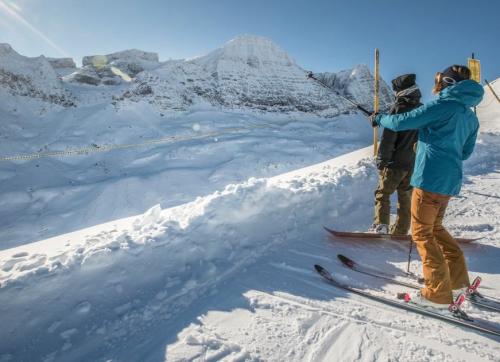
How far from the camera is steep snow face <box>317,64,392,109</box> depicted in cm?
4825

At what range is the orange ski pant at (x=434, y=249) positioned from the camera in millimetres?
2498

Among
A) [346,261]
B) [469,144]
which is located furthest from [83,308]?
[469,144]

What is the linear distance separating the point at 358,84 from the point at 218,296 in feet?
176

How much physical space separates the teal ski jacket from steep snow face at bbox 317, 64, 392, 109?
48455 mm

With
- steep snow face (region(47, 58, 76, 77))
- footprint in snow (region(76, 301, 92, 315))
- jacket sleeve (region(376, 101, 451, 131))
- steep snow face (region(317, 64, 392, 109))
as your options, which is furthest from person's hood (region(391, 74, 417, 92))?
steep snow face (region(47, 58, 76, 77))

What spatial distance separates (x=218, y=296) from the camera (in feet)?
9.44

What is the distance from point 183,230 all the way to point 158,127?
962 inches

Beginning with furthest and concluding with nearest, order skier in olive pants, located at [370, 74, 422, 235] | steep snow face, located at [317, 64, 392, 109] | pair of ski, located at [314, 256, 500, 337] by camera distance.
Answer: steep snow face, located at [317, 64, 392, 109] → skier in olive pants, located at [370, 74, 422, 235] → pair of ski, located at [314, 256, 500, 337]

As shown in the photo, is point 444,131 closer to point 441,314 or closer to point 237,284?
point 441,314

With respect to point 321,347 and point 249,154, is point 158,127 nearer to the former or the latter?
point 249,154

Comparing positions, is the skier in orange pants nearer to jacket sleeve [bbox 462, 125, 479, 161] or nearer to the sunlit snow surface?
jacket sleeve [bbox 462, 125, 479, 161]

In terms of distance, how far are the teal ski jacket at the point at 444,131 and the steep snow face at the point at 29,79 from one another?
95.7 ft

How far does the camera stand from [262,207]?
4641mm

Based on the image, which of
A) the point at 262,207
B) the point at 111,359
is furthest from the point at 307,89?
the point at 111,359
